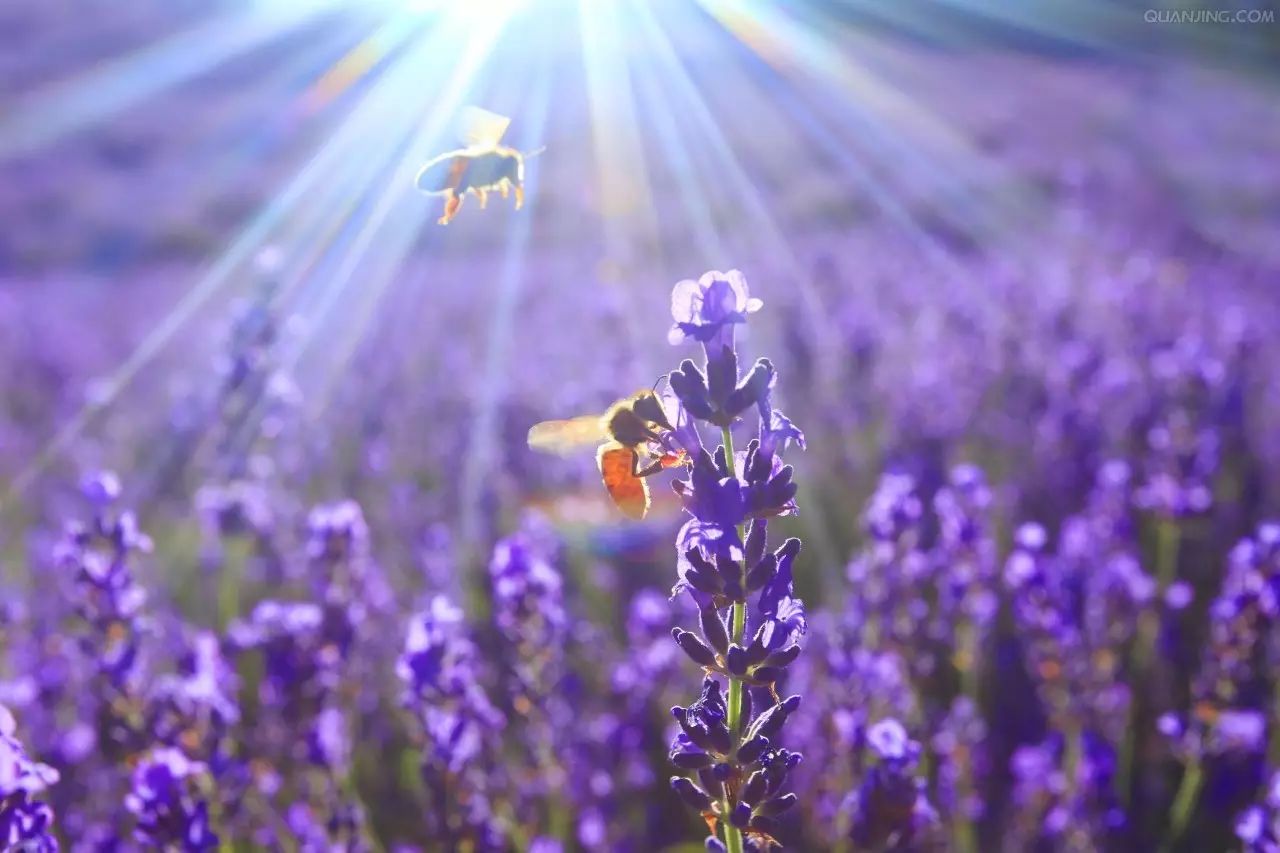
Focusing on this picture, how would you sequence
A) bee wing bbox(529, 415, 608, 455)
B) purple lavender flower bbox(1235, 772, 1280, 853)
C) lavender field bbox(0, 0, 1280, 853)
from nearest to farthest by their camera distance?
1. bee wing bbox(529, 415, 608, 455)
2. purple lavender flower bbox(1235, 772, 1280, 853)
3. lavender field bbox(0, 0, 1280, 853)

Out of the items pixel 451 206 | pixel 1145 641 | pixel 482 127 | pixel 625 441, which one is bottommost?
pixel 1145 641

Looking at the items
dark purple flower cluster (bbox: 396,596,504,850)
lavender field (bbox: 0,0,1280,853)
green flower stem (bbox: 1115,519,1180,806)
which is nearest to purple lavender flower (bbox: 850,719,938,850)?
lavender field (bbox: 0,0,1280,853)

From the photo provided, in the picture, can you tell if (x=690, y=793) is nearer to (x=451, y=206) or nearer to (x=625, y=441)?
Result: (x=625, y=441)

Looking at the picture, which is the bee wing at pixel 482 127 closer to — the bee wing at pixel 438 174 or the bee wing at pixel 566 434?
the bee wing at pixel 438 174

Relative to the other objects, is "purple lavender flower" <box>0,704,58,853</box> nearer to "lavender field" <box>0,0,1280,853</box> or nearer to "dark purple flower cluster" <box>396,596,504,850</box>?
"lavender field" <box>0,0,1280,853</box>

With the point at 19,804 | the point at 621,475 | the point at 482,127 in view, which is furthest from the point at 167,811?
the point at 482,127

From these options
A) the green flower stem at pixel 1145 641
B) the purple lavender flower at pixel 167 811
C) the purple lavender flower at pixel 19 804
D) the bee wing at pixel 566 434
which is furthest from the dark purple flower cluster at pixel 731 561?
the green flower stem at pixel 1145 641
